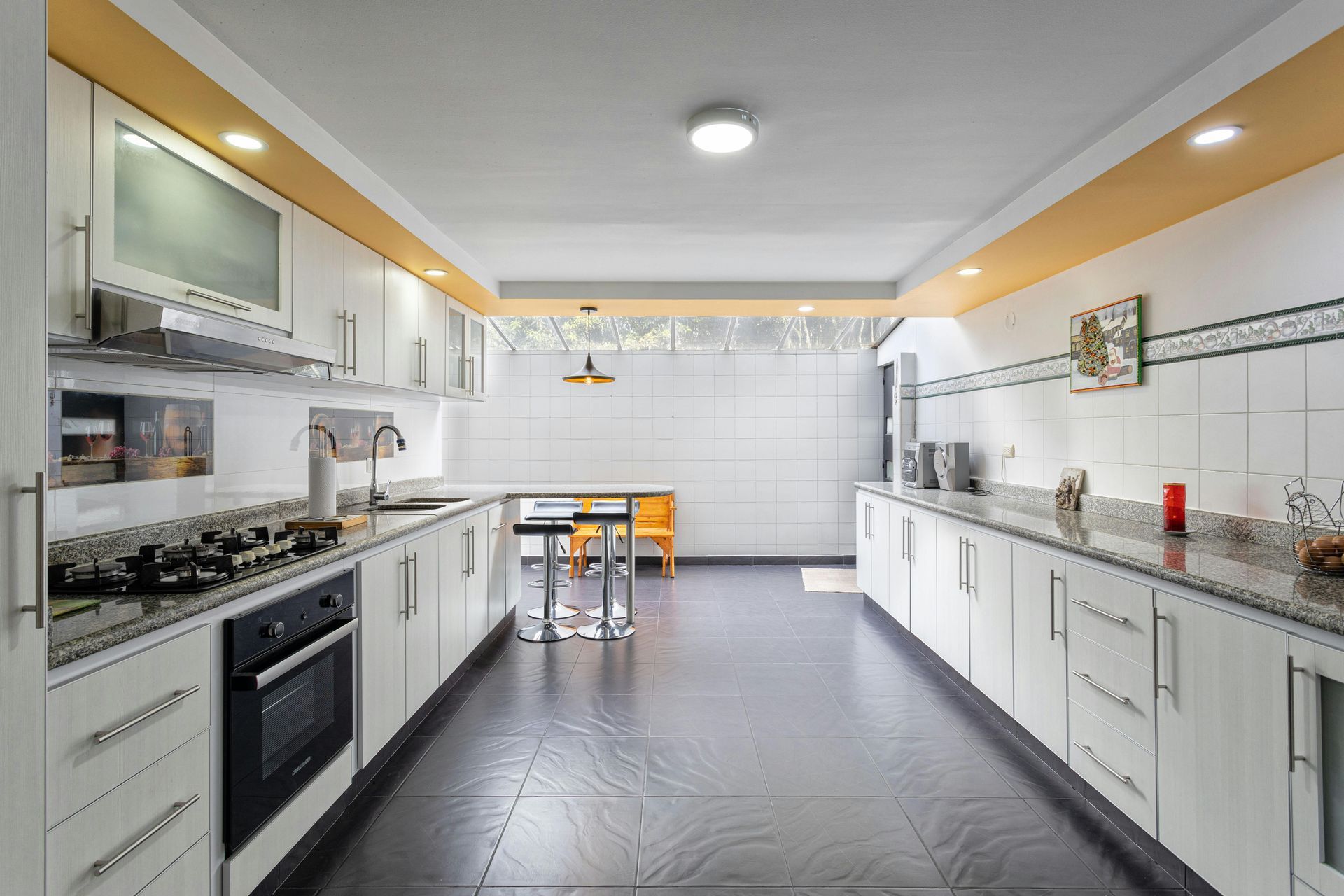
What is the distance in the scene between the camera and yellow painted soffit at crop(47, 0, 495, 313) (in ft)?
4.58

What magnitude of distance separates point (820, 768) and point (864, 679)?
1.01 meters

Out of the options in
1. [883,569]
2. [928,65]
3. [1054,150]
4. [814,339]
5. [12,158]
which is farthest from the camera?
[814,339]

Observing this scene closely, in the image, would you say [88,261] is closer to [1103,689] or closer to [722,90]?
[722,90]

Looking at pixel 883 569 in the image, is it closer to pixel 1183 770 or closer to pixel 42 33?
pixel 1183 770

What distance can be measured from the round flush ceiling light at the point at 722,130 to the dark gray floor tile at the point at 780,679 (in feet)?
7.93

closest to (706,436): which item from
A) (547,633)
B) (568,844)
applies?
(547,633)

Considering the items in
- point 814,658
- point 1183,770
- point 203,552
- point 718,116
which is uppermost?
point 718,116

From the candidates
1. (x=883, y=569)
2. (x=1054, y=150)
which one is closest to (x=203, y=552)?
(x=1054, y=150)

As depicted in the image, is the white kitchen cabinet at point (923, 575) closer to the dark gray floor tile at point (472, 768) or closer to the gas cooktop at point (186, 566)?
the dark gray floor tile at point (472, 768)

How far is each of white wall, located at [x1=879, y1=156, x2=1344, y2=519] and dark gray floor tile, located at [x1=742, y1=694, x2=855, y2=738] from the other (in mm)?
1655

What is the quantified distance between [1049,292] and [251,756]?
4001mm

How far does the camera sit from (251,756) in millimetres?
1599

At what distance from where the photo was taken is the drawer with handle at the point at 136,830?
112 cm

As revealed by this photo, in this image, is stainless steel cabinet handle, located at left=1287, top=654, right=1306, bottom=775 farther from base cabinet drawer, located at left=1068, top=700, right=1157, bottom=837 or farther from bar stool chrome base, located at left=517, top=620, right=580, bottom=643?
bar stool chrome base, located at left=517, top=620, right=580, bottom=643
